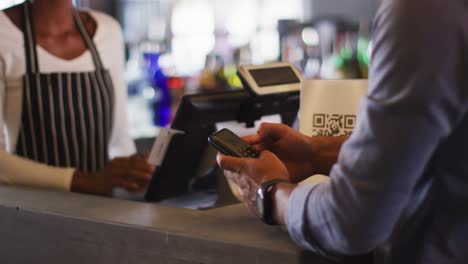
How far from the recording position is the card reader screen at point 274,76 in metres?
1.54

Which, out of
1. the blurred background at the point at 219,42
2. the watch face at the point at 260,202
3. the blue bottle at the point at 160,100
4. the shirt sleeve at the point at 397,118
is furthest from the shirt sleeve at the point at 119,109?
the blue bottle at the point at 160,100

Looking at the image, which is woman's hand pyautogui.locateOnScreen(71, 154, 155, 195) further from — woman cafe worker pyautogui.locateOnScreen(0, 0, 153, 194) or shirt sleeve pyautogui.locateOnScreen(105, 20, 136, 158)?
shirt sleeve pyautogui.locateOnScreen(105, 20, 136, 158)

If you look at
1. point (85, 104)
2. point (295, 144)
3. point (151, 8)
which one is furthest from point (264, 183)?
point (151, 8)

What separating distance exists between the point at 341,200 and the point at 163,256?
41cm

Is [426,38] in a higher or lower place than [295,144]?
higher

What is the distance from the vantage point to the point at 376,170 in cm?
80

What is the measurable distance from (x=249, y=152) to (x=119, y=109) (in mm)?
1104

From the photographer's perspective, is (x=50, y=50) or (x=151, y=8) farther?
(x=151, y=8)

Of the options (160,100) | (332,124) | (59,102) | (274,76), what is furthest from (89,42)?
(160,100)

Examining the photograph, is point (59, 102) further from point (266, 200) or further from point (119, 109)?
point (266, 200)

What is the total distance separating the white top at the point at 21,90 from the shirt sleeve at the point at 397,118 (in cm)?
108

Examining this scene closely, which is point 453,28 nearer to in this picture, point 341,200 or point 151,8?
point 341,200

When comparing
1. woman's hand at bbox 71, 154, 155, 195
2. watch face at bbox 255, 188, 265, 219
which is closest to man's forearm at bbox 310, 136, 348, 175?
watch face at bbox 255, 188, 265, 219

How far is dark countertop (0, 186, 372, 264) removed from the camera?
3.44 ft
